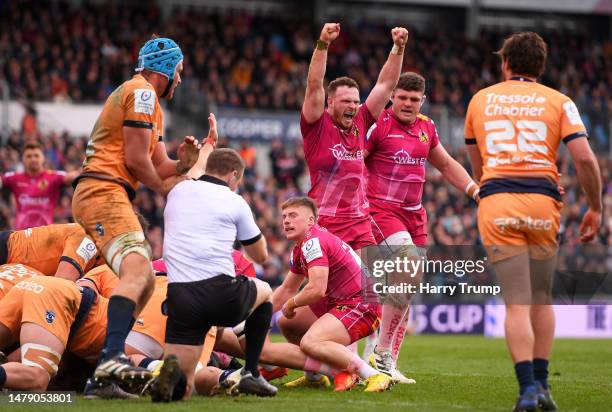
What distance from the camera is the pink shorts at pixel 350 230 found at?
31.1 feet

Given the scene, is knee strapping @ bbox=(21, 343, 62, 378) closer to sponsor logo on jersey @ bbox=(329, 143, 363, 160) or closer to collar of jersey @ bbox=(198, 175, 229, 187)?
collar of jersey @ bbox=(198, 175, 229, 187)

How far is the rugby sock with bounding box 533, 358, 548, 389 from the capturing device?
276 inches

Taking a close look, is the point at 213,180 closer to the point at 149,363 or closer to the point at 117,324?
the point at 117,324

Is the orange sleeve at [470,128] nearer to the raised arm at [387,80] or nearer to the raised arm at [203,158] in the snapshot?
the raised arm at [203,158]

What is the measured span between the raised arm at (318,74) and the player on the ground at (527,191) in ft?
6.93

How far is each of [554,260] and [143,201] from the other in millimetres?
14195

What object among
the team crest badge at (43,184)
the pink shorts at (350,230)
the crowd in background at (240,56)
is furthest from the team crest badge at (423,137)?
the crowd in background at (240,56)

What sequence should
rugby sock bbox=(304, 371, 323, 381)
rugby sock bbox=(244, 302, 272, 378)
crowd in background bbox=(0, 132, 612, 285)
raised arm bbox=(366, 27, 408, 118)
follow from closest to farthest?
rugby sock bbox=(244, 302, 272, 378)
rugby sock bbox=(304, 371, 323, 381)
raised arm bbox=(366, 27, 408, 118)
crowd in background bbox=(0, 132, 612, 285)

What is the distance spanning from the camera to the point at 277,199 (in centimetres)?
2336

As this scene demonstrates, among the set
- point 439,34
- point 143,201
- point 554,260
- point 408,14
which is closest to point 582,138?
point 554,260

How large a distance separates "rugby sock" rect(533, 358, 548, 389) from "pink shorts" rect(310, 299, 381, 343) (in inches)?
73.9

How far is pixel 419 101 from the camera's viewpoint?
9914 millimetres

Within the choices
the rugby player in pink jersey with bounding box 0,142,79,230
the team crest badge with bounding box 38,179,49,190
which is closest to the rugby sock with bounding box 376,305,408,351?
the rugby player in pink jersey with bounding box 0,142,79,230

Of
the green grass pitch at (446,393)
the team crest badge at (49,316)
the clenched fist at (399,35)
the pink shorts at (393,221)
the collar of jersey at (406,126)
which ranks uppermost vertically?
the clenched fist at (399,35)
